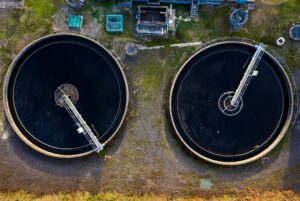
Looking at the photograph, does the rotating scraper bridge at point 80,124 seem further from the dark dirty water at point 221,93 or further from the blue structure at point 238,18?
the blue structure at point 238,18

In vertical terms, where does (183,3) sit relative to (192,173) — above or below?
above

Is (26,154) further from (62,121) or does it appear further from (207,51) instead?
(207,51)

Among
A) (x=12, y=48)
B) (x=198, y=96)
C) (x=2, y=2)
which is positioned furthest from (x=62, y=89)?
(x=198, y=96)

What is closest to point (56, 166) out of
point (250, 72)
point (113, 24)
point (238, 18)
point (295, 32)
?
point (113, 24)

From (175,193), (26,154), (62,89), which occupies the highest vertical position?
(62,89)

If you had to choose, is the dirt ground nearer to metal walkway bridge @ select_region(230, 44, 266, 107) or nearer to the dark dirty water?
the dark dirty water

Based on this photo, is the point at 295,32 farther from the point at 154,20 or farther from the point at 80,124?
the point at 80,124
